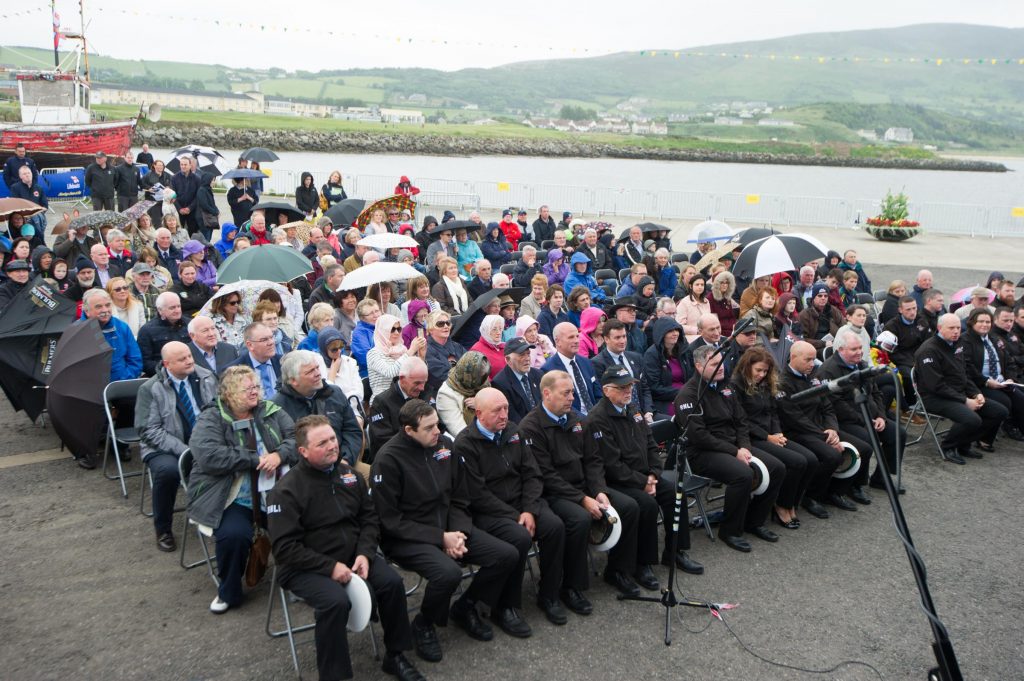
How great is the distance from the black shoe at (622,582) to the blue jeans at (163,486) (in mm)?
3067

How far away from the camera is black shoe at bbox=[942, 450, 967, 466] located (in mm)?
8070

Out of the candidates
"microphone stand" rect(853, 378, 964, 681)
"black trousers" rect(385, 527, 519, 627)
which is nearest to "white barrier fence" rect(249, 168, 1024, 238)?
"black trousers" rect(385, 527, 519, 627)

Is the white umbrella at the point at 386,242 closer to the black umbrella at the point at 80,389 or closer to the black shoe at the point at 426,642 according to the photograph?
the black umbrella at the point at 80,389

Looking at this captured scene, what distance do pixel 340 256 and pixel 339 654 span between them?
872 cm

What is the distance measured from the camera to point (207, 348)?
6258 millimetres

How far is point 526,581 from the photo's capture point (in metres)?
5.55

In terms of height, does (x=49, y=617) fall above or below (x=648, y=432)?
below

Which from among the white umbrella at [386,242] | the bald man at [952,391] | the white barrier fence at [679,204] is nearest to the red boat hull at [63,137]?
the white barrier fence at [679,204]

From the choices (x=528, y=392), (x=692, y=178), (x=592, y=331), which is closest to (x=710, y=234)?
(x=592, y=331)

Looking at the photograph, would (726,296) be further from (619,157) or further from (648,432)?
(619,157)

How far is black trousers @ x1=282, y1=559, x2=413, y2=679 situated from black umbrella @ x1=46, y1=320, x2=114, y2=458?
123 inches

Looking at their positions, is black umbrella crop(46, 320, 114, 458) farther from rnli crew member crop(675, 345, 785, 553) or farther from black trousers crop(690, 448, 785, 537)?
black trousers crop(690, 448, 785, 537)

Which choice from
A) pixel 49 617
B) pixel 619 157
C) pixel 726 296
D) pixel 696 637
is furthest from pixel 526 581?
pixel 619 157

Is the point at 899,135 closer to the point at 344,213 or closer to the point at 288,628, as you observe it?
the point at 344,213
